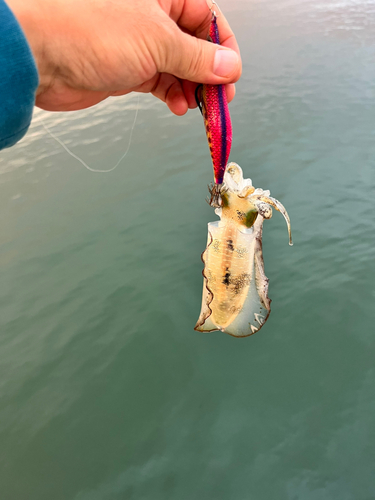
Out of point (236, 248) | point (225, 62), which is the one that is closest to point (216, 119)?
point (225, 62)

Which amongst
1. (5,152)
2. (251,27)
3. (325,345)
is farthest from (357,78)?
(5,152)

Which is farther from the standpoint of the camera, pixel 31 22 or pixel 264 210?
pixel 264 210

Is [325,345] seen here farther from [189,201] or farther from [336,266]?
[189,201]

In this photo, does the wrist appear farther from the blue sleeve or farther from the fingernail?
the fingernail

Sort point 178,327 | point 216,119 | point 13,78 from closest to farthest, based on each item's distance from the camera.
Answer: point 13,78 → point 216,119 → point 178,327

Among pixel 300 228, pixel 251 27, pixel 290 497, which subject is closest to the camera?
pixel 290 497

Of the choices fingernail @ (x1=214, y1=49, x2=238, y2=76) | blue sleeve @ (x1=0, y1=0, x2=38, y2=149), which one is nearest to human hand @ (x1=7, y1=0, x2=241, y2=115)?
fingernail @ (x1=214, y1=49, x2=238, y2=76)

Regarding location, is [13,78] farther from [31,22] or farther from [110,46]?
[110,46]

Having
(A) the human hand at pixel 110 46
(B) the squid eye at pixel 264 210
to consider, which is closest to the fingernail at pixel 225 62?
(A) the human hand at pixel 110 46
